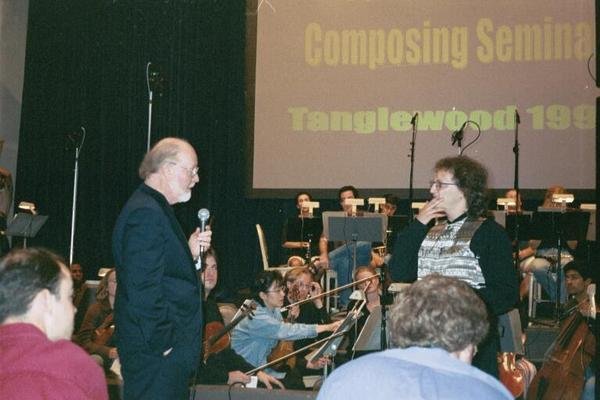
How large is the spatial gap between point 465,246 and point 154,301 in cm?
149

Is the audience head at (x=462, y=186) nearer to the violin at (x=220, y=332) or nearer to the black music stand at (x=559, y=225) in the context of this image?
the violin at (x=220, y=332)

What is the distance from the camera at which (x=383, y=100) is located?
11602mm

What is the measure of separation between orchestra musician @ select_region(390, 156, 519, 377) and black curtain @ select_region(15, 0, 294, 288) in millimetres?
8225

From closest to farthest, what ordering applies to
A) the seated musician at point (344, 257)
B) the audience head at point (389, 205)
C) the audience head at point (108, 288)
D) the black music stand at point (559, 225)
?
the audience head at point (108, 288)
the black music stand at point (559, 225)
the seated musician at point (344, 257)
the audience head at point (389, 205)

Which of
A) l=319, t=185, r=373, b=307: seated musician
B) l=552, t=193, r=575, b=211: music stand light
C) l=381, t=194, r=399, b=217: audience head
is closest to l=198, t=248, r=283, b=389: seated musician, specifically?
l=319, t=185, r=373, b=307: seated musician

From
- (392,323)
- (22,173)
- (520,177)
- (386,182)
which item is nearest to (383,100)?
(386,182)

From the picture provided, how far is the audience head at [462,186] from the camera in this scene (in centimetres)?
384

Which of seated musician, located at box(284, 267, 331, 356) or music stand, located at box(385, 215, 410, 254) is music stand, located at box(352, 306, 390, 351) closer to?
seated musician, located at box(284, 267, 331, 356)

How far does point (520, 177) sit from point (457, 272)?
766 centimetres

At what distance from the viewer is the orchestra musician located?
364cm

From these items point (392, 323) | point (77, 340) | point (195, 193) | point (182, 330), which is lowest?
point (77, 340)

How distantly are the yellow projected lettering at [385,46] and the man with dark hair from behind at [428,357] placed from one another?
9773mm

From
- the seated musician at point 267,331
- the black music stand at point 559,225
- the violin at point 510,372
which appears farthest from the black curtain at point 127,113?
the violin at point 510,372

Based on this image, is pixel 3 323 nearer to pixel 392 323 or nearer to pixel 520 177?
pixel 392 323
